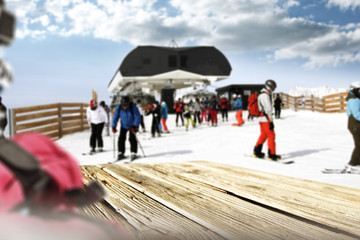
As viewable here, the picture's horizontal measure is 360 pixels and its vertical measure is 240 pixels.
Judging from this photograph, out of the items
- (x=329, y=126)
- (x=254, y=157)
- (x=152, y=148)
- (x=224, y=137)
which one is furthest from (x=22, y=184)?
(x=329, y=126)

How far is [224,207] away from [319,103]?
81.6 ft

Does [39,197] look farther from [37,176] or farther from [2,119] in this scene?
[2,119]

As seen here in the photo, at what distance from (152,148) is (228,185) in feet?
24.0

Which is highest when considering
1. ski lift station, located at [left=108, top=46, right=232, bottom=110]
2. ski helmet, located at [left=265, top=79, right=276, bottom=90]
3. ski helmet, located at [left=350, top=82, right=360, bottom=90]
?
ski lift station, located at [left=108, top=46, right=232, bottom=110]

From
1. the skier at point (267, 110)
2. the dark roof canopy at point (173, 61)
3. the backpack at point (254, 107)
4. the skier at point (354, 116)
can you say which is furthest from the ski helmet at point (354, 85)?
the dark roof canopy at point (173, 61)

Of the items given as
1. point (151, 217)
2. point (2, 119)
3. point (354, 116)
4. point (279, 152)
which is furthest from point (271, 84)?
point (2, 119)

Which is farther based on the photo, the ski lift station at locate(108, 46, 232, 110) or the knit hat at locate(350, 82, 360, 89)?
the ski lift station at locate(108, 46, 232, 110)

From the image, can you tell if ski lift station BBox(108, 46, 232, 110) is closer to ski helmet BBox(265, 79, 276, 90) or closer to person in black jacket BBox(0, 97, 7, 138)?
ski helmet BBox(265, 79, 276, 90)

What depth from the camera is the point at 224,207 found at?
169cm

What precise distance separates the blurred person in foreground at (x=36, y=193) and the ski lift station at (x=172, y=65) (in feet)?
110

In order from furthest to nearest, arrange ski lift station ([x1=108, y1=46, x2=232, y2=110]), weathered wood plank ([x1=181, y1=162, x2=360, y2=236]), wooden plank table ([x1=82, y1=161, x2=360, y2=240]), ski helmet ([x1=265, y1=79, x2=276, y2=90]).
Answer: ski lift station ([x1=108, y1=46, x2=232, y2=110])
ski helmet ([x1=265, y1=79, x2=276, y2=90])
weathered wood plank ([x1=181, y1=162, x2=360, y2=236])
wooden plank table ([x1=82, y1=161, x2=360, y2=240])

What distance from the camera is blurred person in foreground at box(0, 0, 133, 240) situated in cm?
41

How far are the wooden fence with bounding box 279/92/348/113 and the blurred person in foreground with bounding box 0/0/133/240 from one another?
2265 cm

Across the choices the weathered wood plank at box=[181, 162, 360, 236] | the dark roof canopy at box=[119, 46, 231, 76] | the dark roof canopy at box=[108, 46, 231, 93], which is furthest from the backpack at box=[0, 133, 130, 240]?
the dark roof canopy at box=[119, 46, 231, 76]
